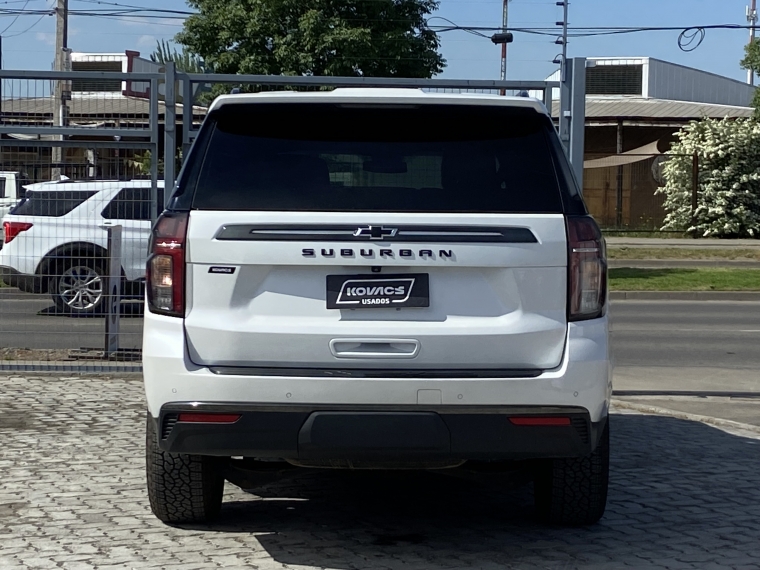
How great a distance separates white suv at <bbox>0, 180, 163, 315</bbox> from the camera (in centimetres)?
928

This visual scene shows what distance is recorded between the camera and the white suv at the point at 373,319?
434 centimetres

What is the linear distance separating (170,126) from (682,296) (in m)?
12.3

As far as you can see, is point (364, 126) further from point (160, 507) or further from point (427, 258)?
point (160, 507)

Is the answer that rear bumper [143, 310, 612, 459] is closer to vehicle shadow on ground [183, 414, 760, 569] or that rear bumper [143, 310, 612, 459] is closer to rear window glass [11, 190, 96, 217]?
vehicle shadow on ground [183, 414, 760, 569]

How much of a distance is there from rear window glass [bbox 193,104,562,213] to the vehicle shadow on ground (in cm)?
136

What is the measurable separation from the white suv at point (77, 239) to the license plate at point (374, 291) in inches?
203

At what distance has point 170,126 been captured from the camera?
28.8 ft

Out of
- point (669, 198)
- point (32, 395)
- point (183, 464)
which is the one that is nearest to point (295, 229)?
point (183, 464)

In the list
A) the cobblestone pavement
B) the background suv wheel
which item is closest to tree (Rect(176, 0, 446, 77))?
the background suv wheel

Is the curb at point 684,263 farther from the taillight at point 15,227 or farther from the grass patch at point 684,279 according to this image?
the taillight at point 15,227

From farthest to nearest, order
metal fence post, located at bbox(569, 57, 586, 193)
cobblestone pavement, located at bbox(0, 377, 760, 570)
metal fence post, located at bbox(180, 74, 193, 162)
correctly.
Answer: metal fence post, located at bbox(180, 74, 193, 162) → metal fence post, located at bbox(569, 57, 586, 193) → cobblestone pavement, located at bbox(0, 377, 760, 570)

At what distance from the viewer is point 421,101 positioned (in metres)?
4.64

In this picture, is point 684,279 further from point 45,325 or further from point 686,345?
point 45,325

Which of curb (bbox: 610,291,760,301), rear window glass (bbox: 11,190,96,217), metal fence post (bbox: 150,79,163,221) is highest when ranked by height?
metal fence post (bbox: 150,79,163,221)
